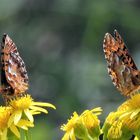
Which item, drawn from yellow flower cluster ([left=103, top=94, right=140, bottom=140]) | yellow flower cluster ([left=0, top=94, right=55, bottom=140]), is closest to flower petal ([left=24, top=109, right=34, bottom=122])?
yellow flower cluster ([left=0, top=94, right=55, bottom=140])

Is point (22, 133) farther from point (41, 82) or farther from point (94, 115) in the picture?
point (41, 82)

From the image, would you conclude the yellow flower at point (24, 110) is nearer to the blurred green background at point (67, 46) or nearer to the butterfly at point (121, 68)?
the butterfly at point (121, 68)

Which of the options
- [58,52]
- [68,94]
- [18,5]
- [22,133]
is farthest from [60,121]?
[22,133]

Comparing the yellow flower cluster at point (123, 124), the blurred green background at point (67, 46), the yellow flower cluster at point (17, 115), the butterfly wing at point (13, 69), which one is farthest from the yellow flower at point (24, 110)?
the blurred green background at point (67, 46)

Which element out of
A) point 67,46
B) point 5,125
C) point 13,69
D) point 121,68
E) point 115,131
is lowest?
point 115,131

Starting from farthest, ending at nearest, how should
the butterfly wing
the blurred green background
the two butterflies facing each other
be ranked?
the blurred green background
the butterfly wing
the two butterflies facing each other

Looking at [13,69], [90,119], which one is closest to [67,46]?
[13,69]

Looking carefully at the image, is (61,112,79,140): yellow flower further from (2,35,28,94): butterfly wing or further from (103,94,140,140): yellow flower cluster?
(2,35,28,94): butterfly wing

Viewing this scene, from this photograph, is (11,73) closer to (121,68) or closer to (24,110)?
(24,110)
